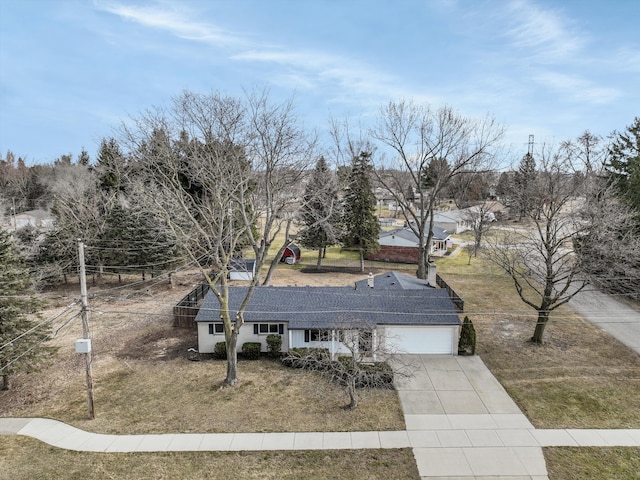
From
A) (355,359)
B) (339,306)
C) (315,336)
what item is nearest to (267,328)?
(315,336)

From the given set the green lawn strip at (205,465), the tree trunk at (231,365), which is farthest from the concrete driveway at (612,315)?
the tree trunk at (231,365)

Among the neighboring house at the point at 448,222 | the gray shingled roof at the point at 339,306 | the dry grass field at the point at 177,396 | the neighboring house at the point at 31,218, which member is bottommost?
the dry grass field at the point at 177,396

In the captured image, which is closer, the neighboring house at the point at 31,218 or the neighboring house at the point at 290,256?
the neighboring house at the point at 290,256

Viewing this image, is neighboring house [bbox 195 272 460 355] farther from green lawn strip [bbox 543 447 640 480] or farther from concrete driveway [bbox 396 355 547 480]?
green lawn strip [bbox 543 447 640 480]

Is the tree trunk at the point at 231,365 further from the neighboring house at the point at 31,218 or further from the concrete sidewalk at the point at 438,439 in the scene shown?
the neighboring house at the point at 31,218

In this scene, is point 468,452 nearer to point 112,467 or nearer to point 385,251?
point 112,467

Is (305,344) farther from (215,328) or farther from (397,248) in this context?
(397,248)
